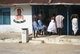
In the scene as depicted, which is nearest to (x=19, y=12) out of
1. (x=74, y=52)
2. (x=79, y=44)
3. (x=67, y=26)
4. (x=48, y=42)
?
(x=67, y=26)

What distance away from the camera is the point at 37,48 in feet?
60.3

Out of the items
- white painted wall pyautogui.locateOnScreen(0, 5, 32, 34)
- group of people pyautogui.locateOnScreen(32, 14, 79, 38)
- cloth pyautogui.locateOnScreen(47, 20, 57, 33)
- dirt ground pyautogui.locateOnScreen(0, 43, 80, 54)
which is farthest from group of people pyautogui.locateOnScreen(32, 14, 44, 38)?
dirt ground pyautogui.locateOnScreen(0, 43, 80, 54)

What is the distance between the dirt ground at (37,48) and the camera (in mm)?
17109

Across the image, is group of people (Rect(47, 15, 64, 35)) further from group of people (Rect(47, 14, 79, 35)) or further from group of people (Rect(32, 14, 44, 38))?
group of people (Rect(32, 14, 44, 38))

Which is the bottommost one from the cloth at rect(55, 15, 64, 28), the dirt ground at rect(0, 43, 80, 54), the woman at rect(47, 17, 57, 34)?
the dirt ground at rect(0, 43, 80, 54)

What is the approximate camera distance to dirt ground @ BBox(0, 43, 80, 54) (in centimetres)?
1711

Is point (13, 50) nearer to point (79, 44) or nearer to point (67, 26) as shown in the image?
point (79, 44)

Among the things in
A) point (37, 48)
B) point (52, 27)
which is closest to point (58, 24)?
point (52, 27)

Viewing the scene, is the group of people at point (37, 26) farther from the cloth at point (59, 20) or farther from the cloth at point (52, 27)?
the cloth at point (59, 20)

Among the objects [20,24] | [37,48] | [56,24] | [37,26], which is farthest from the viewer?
[20,24]

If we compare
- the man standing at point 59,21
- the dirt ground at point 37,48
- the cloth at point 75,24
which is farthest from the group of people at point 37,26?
the dirt ground at point 37,48

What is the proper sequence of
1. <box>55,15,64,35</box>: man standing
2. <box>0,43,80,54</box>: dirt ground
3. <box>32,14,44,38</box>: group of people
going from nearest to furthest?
1. <box>0,43,80,54</box>: dirt ground
2. <box>32,14,44,38</box>: group of people
3. <box>55,15,64,35</box>: man standing

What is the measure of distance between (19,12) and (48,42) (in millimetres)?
5747

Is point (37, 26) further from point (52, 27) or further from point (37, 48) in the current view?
point (37, 48)
